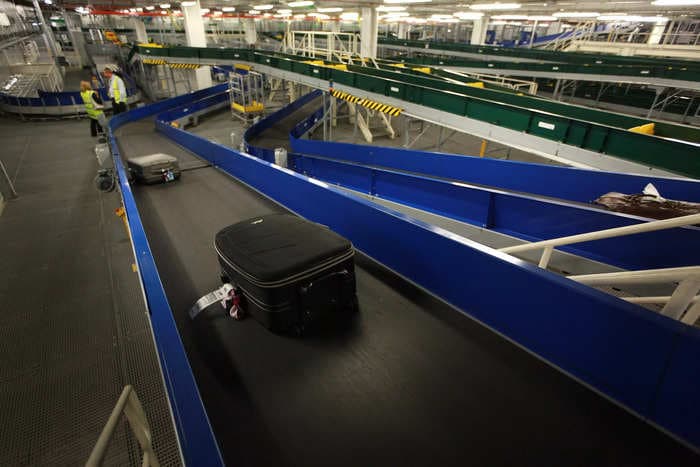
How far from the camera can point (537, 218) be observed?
4035 mm

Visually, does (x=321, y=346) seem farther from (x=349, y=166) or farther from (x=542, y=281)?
(x=349, y=166)

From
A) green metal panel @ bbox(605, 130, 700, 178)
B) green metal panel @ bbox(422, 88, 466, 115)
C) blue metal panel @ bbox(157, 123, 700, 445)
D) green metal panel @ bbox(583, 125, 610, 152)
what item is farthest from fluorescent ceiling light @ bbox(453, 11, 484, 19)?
blue metal panel @ bbox(157, 123, 700, 445)

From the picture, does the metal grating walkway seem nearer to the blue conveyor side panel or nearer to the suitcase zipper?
the suitcase zipper

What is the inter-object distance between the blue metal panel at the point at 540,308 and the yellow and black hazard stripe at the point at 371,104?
21.7 feet

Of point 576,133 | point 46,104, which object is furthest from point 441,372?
point 46,104

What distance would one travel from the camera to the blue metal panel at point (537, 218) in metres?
3.10

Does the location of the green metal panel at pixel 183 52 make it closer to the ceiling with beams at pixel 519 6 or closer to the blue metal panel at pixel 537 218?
the ceiling with beams at pixel 519 6

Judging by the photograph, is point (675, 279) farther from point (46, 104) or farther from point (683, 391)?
point (46, 104)

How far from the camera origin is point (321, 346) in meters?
2.37

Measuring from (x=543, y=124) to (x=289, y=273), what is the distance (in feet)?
19.6

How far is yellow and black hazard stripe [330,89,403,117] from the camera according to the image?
30.7ft

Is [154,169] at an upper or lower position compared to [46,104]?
upper

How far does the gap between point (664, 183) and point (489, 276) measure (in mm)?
3276

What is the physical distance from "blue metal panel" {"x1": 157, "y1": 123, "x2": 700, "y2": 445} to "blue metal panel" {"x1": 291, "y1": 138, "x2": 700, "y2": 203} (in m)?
3.02
